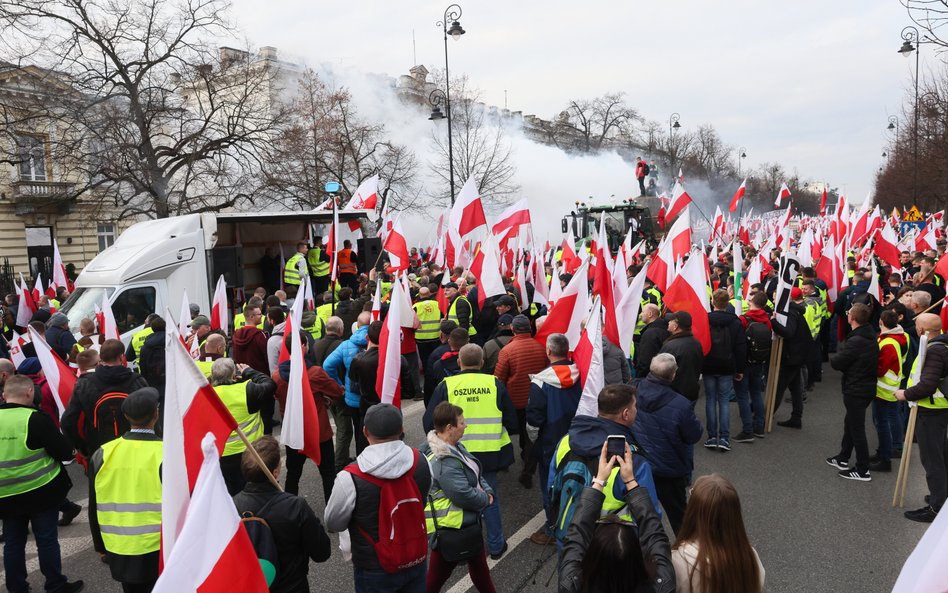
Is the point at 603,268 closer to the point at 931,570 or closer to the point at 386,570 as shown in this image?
the point at 386,570

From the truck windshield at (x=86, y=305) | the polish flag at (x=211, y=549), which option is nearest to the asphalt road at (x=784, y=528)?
the polish flag at (x=211, y=549)

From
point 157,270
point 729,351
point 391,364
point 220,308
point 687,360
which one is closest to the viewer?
point 391,364

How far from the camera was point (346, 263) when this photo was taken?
51.0 feet

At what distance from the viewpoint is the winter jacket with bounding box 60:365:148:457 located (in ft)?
17.0

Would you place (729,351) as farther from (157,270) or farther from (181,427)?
(157,270)

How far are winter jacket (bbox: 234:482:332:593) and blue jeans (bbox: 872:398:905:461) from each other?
18.8ft

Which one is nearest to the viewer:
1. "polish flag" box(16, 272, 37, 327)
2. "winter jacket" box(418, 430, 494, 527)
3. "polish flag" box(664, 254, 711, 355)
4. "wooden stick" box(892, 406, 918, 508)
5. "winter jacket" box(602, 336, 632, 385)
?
"winter jacket" box(418, 430, 494, 527)

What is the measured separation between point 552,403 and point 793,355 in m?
4.15

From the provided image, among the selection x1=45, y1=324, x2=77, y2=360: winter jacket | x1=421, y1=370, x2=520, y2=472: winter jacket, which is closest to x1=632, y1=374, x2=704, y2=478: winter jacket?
x1=421, y1=370, x2=520, y2=472: winter jacket

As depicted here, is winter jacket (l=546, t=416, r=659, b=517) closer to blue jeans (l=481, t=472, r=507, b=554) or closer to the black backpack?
blue jeans (l=481, t=472, r=507, b=554)

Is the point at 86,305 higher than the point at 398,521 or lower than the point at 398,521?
higher

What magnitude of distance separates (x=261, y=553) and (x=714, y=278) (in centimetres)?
1089

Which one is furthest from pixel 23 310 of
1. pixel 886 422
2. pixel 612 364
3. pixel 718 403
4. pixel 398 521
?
pixel 886 422

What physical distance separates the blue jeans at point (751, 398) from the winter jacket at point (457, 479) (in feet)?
15.7
